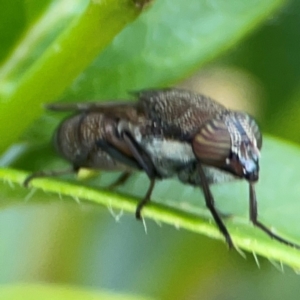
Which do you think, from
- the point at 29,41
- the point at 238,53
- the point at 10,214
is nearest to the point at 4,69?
the point at 29,41

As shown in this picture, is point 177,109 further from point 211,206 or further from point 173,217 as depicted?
point 173,217

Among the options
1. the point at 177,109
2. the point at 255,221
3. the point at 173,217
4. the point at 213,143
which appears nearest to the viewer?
the point at 173,217

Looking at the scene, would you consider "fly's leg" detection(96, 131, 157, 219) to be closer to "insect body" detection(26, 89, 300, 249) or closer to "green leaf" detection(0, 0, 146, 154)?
"insect body" detection(26, 89, 300, 249)

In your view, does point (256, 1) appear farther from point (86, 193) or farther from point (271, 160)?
point (86, 193)

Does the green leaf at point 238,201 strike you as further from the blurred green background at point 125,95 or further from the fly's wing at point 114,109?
the fly's wing at point 114,109

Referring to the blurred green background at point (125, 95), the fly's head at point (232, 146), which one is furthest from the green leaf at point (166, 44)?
the fly's head at point (232, 146)

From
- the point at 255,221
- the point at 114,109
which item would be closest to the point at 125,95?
the point at 114,109
